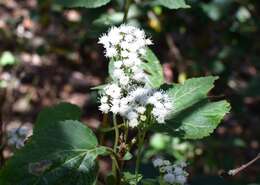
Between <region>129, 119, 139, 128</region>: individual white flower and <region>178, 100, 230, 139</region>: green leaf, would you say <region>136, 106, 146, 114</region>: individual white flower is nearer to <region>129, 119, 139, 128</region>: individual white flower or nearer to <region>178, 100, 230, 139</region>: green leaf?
<region>129, 119, 139, 128</region>: individual white flower

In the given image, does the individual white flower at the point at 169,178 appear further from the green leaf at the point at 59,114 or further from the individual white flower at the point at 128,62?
the green leaf at the point at 59,114

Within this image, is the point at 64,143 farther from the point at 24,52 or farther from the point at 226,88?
the point at 24,52

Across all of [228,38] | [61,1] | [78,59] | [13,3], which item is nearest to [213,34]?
[228,38]

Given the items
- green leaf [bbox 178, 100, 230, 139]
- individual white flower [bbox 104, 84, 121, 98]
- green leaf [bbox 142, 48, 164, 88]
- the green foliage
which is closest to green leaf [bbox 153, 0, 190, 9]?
green leaf [bbox 142, 48, 164, 88]

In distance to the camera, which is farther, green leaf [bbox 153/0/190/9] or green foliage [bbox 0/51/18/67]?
green foliage [bbox 0/51/18/67]

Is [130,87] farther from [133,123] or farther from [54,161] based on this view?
[54,161]

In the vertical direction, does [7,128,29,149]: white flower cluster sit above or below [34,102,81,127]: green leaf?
below
